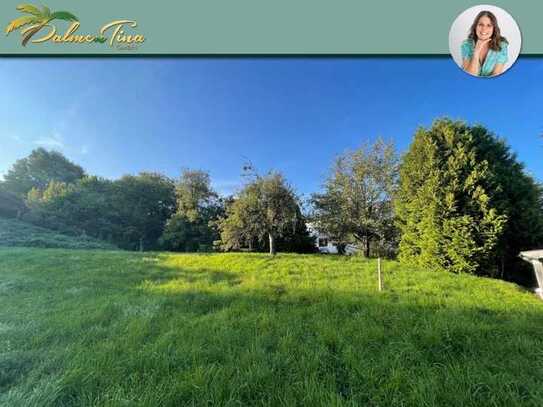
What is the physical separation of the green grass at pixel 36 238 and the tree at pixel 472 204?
1530 cm

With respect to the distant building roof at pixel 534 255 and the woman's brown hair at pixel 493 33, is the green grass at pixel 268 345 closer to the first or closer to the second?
the distant building roof at pixel 534 255

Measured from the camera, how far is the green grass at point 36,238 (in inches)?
408

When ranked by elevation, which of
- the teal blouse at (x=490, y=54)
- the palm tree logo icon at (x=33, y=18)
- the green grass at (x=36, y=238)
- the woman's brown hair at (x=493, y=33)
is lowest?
the green grass at (x=36, y=238)

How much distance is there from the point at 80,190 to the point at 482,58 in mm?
19762

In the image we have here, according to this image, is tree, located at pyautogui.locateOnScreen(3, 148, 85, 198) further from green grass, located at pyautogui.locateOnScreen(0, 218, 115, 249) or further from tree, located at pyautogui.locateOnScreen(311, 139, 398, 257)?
tree, located at pyautogui.locateOnScreen(311, 139, 398, 257)

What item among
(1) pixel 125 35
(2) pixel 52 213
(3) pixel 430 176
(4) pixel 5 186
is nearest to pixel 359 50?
(1) pixel 125 35

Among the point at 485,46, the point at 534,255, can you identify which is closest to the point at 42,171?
the point at 485,46

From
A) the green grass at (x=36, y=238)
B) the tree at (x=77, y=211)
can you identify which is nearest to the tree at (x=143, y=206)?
the tree at (x=77, y=211)

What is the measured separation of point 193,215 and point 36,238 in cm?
787

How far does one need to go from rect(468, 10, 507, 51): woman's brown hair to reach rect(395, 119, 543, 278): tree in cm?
409

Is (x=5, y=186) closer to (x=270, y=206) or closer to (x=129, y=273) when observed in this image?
(x=129, y=273)

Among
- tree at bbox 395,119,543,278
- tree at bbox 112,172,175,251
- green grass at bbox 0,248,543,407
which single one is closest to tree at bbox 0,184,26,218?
tree at bbox 112,172,175,251

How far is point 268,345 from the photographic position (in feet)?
6.95

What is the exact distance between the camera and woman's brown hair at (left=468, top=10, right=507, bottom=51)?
8.77ft
